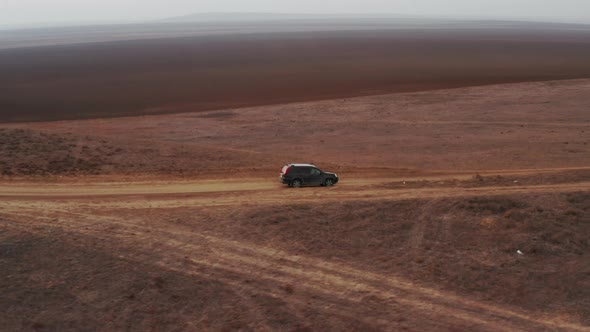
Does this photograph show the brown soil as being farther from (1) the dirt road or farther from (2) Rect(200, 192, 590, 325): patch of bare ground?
(2) Rect(200, 192, 590, 325): patch of bare ground

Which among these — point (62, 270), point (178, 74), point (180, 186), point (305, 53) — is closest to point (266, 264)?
point (62, 270)

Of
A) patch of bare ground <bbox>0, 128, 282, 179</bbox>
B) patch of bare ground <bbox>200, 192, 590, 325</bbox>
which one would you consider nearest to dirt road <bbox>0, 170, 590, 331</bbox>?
patch of bare ground <bbox>200, 192, 590, 325</bbox>

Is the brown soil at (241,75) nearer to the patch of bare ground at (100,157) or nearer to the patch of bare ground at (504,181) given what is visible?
the patch of bare ground at (100,157)

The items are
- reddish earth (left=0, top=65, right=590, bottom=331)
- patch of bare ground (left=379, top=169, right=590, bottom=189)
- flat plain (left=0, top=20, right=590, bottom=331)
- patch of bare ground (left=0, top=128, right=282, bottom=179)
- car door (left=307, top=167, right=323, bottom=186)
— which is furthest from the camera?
patch of bare ground (left=0, top=128, right=282, bottom=179)

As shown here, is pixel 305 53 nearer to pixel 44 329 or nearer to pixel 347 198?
pixel 347 198

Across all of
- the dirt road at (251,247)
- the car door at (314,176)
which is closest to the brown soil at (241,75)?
the car door at (314,176)

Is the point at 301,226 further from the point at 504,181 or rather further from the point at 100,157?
the point at 100,157

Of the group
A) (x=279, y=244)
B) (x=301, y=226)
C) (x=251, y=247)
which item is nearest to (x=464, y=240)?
(x=301, y=226)
